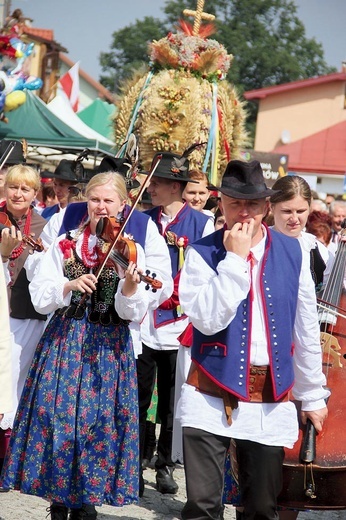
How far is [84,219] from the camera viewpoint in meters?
5.20

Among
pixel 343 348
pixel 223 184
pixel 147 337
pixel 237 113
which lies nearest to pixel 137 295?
pixel 223 184

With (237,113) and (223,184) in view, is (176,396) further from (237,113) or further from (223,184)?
(237,113)

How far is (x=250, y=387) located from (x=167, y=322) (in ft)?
7.74

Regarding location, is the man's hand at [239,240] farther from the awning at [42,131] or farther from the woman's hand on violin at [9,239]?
the awning at [42,131]

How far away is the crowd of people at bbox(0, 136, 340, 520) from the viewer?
4.05 metres

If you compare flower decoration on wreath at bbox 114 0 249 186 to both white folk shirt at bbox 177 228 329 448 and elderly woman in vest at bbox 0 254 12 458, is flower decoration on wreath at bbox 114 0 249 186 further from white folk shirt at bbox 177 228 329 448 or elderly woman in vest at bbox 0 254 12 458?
elderly woman in vest at bbox 0 254 12 458

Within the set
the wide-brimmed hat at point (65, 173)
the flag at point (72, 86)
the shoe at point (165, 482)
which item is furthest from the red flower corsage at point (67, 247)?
the flag at point (72, 86)

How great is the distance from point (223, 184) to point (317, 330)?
2.53ft

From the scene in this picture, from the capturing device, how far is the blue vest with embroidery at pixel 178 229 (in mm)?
6461

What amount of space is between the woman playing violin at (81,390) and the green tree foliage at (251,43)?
68936 millimetres

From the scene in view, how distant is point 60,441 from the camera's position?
485 cm

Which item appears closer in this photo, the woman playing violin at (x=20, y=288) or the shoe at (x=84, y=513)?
the shoe at (x=84, y=513)

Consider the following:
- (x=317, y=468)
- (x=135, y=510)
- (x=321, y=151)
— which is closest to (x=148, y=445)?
(x=135, y=510)

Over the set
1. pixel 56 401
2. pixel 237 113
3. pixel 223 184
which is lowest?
pixel 56 401
